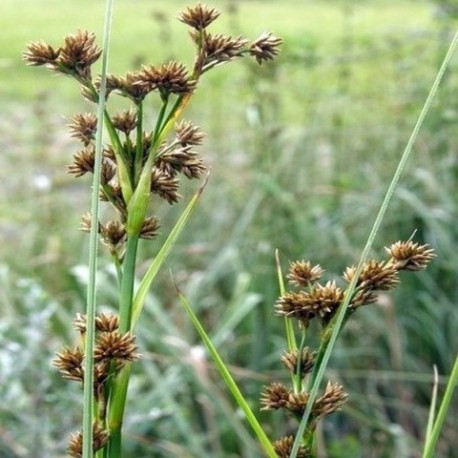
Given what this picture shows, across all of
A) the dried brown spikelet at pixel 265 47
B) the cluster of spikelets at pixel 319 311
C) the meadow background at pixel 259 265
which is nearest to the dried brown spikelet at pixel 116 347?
the cluster of spikelets at pixel 319 311

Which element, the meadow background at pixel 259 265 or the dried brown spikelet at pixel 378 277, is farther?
the meadow background at pixel 259 265

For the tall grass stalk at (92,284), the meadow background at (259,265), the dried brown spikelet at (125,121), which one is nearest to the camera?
the tall grass stalk at (92,284)

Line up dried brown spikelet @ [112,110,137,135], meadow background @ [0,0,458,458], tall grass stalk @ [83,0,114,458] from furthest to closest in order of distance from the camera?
meadow background @ [0,0,458,458] < dried brown spikelet @ [112,110,137,135] < tall grass stalk @ [83,0,114,458]

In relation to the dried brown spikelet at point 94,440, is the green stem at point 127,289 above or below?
above

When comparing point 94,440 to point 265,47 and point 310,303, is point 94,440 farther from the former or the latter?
point 265,47

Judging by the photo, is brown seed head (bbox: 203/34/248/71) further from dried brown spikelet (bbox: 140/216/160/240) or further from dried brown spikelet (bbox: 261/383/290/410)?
dried brown spikelet (bbox: 261/383/290/410)

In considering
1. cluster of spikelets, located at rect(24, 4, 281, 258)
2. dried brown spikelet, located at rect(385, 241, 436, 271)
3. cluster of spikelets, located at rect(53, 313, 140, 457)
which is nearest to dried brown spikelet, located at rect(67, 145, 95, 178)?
cluster of spikelets, located at rect(24, 4, 281, 258)

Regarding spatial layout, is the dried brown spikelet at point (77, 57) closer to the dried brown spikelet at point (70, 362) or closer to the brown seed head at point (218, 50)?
the brown seed head at point (218, 50)
